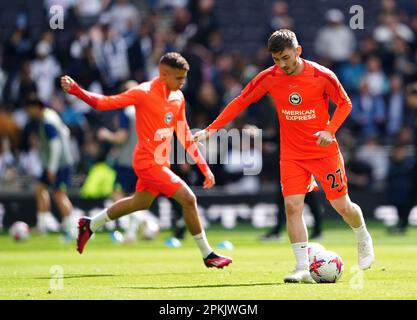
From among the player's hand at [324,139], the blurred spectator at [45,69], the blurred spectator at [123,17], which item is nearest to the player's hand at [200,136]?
the player's hand at [324,139]

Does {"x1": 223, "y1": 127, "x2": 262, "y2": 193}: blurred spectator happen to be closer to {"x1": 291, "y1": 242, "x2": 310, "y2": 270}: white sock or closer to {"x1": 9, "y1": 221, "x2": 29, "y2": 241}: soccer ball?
{"x1": 9, "y1": 221, "x2": 29, "y2": 241}: soccer ball

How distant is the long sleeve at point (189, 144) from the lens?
534 inches

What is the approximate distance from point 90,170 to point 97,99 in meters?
11.6

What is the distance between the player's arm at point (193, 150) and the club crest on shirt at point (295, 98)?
175 cm

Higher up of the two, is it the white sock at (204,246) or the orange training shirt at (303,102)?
the orange training shirt at (303,102)

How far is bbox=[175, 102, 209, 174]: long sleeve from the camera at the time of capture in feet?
44.5

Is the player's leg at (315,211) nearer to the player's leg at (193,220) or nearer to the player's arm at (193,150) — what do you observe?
the player's arm at (193,150)

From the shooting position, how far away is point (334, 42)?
26781mm

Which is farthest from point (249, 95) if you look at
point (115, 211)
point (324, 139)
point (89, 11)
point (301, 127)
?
point (89, 11)

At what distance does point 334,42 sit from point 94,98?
48.0ft

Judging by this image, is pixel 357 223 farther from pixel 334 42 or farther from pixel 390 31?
pixel 390 31

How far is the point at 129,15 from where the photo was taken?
27484mm

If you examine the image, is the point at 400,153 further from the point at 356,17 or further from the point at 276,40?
the point at 276,40

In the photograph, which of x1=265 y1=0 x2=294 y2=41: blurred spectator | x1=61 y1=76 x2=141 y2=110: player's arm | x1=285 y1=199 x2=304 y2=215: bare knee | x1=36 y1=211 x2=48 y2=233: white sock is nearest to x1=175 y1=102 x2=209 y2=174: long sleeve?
x1=61 y1=76 x2=141 y2=110: player's arm
